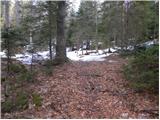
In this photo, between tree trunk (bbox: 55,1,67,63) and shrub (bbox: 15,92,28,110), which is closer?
shrub (bbox: 15,92,28,110)

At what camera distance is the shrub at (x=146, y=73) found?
22.6 ft

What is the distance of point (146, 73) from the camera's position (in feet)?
23.0

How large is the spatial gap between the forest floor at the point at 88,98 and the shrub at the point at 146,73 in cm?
23

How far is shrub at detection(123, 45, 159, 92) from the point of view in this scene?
687cm

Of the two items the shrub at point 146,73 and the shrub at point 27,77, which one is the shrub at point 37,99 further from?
the shrub at point 146,73

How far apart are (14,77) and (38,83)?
0.86m

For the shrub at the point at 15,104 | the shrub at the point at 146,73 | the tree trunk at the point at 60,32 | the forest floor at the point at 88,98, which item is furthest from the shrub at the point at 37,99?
the tree trunk at the point at 60,32

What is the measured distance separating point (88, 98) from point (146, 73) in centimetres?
151

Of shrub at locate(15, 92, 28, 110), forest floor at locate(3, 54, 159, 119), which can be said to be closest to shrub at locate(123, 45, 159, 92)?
forest floor at locate(3, 54, 159, 119)

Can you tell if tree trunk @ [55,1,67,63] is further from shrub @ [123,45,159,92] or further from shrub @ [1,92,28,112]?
shrub @ [1,92,28,112]

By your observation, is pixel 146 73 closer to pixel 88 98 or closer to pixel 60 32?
pixel 88 98

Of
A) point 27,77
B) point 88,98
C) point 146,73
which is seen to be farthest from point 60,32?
point 146,73

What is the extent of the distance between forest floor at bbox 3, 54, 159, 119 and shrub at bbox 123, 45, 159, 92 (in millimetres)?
231

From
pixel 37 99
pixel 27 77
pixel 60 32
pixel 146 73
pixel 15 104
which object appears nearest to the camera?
pixel 15 104
